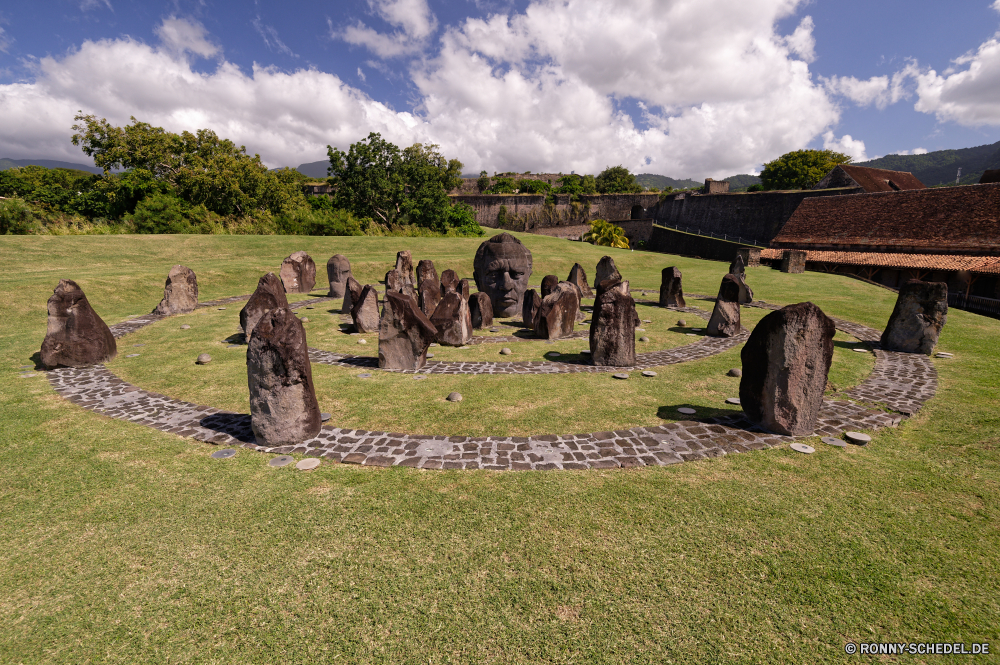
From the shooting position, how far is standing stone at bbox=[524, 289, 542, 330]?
13239 millimetres

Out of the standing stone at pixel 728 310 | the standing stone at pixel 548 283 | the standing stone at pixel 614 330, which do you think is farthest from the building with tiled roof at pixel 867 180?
the standing stone at pixel 614 330

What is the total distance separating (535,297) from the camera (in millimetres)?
13453

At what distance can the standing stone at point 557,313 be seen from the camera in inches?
474

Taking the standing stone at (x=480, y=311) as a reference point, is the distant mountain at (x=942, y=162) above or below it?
above

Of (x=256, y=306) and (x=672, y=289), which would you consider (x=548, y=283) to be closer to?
(x=672, y=289)

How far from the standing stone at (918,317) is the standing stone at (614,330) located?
690 cm

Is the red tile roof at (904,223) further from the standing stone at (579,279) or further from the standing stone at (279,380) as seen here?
the standing stone at (279,380)

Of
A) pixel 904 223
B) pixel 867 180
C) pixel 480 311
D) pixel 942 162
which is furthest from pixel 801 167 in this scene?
pixel 942 162

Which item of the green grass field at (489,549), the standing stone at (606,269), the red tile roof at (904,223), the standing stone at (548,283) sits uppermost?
the red tile roof at (904,223)

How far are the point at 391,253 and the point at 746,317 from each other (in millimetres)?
21196

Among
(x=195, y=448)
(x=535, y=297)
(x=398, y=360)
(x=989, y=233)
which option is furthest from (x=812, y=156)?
(x=195, y=448)

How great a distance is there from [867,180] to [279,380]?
167ft

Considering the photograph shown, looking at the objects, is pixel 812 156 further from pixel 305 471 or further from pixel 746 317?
pixel 305 471

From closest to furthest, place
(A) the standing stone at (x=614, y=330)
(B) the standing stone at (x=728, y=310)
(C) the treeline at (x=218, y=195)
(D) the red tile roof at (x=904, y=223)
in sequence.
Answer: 1. (A) the standing stone at (x=614, y=330)
2. (B) the standing stone at (x=728, y=310)
3. (D) the red tile roof at (x=904, y=223)
4. (C) the treeline at (x=218, y=195)
